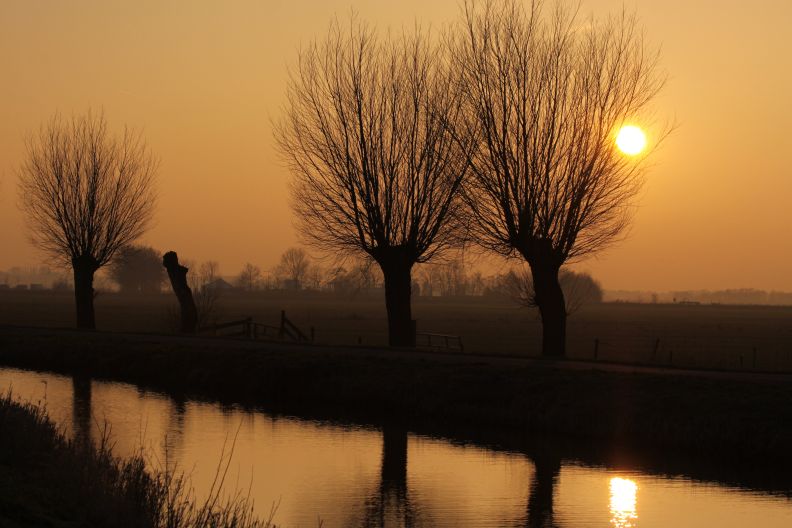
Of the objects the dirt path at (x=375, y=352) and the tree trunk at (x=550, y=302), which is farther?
the tree trunk at (x=550, y=302)

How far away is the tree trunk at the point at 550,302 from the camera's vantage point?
1517 inches

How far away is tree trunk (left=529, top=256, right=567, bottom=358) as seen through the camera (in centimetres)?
3853

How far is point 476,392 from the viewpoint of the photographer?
1249 inches

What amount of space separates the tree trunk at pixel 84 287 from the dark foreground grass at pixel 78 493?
43.3 metres

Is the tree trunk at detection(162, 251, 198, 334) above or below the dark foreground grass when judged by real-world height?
above

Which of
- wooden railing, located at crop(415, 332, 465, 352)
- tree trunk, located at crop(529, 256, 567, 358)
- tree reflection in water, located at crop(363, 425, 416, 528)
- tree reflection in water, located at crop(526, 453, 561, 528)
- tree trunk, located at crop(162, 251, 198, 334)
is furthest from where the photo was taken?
tree trunk, located at crop(162, 251, 198, 334)

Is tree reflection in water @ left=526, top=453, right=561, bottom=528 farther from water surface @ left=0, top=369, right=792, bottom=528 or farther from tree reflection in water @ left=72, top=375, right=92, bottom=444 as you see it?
tree reflection in water @ left=72, top=375, right=92, bottom=444

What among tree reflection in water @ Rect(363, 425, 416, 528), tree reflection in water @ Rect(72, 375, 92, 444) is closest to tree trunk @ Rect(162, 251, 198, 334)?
tree reflection in water @ Rect(72, 375, 92, 444)

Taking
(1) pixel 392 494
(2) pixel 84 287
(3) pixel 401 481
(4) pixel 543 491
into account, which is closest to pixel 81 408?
(3) pixel 401 481

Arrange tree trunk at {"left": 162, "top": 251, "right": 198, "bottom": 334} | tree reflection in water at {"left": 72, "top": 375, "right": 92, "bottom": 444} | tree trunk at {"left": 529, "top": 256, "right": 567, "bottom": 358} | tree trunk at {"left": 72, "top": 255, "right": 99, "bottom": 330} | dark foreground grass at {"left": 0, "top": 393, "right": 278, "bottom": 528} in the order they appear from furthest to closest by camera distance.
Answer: tree trunk at {"left": 72, "top": 255, "right": 99, "bottom": 330} → tree trunk at {"left": 162, "top": 251, "right": 198, "bottom": 334} → tree trunk at {"left": 529, "top": 256, "right": 567, "bottom": 358} → tree reflection in water at {"left": 72, "top": 375, "right": 92, "bottom": 444} → dark foreground grass at {"left": 0, "top": 393, "right": 278, "bottom": 528}

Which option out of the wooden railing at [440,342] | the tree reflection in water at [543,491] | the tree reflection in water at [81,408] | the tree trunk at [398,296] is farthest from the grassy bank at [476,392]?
the wooden railing at [440,342]

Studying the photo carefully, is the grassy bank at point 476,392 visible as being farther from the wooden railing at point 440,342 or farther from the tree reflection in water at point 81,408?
the wooden railing at point 440,342

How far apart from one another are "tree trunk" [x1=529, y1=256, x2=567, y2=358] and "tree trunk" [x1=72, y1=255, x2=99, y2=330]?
32369mm

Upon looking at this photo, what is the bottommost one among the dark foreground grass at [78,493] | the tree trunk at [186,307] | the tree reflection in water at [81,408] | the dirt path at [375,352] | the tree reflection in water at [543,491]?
the tree reflection in water at [543,491]
